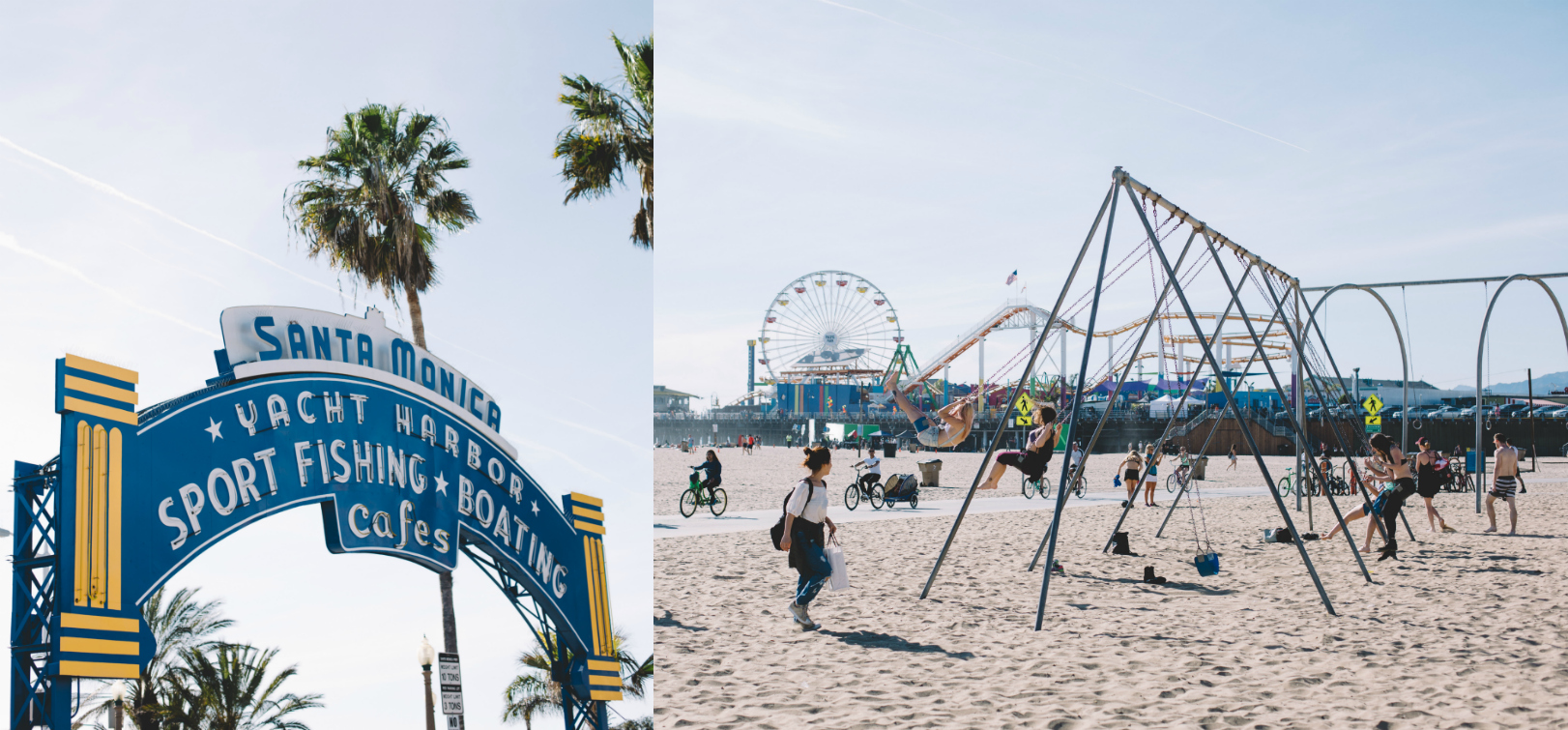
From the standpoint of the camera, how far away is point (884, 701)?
5.68m

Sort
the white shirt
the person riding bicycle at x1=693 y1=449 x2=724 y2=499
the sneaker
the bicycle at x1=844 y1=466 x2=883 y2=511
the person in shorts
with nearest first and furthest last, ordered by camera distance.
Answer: the white shirt, the sneaker, the person in shorts, the person riding bicycle at x1=693 y1=449 x2=724 y2=499, the bicycle at x1=844 y1=466 x2=883 y2=511

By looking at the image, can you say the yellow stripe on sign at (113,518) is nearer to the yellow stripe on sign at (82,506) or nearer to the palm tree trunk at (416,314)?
the yellow stripe on sign at (82,506)

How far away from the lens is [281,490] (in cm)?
686

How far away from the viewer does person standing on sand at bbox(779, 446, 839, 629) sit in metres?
7.59

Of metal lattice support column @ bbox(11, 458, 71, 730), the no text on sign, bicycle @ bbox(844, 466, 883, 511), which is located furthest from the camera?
bicycle @ bbox(844, 466, 883, 511)

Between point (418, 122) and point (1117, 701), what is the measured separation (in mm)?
11050

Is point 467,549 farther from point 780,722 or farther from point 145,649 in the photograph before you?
point 780,722

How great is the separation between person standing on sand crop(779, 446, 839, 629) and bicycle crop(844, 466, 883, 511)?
11488 mm

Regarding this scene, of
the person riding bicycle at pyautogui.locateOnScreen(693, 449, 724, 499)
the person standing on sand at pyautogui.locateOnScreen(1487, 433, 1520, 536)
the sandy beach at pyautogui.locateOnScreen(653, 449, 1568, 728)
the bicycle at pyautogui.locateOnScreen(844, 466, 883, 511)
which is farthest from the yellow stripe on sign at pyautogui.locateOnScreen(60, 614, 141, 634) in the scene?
the bicycle at pyautogui.locateOnScreen(844, 466, 883, 511)

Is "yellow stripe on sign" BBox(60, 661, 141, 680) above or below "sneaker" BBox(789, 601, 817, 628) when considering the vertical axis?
above

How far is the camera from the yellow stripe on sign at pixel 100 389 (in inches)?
212

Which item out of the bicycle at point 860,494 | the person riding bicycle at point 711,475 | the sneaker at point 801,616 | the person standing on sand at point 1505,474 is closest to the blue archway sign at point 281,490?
the sneaker at point 801,616

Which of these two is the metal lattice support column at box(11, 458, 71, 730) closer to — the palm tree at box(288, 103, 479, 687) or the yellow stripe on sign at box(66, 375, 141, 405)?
the yellow stripe on sign at box(66, 375, 141, 405)

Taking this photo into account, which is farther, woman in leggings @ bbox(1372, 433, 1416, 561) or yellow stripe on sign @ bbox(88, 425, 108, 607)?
woman in leggings @ bbox(1372, 433, 1416, 561)
